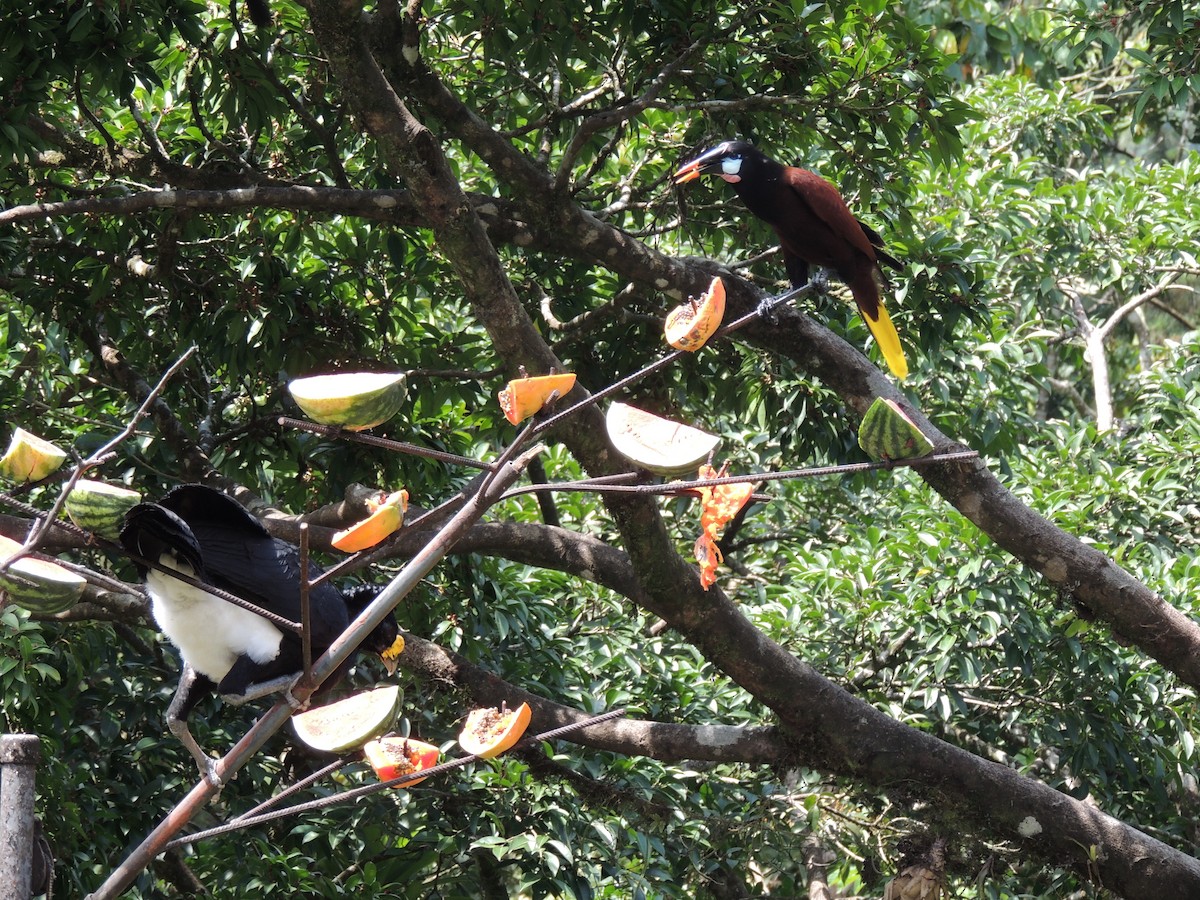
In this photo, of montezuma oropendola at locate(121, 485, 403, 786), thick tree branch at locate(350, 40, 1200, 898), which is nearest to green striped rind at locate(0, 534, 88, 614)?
montezuma oropendola at locate(121, 485, 403, 786)

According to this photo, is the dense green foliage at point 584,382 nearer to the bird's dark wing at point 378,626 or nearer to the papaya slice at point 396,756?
the bird's dark wing at point 378,626

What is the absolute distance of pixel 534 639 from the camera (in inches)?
159

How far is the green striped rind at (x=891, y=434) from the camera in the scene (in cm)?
141

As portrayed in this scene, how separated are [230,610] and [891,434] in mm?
1115

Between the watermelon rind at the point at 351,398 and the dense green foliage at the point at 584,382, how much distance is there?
6.09 feet

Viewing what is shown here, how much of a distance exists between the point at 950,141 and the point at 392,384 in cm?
252

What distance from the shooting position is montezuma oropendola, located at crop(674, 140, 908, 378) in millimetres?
3533

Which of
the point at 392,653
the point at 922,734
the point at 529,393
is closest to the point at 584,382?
the point at 922,734

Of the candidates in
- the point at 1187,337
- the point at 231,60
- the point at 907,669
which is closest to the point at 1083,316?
the point at 1187,337

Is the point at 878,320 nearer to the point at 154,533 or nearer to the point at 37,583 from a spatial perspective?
the point at 154,533

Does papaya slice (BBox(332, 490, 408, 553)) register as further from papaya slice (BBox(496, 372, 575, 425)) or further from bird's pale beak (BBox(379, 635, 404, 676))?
bird's pale beak (BBox(379, 635, 404, 676))

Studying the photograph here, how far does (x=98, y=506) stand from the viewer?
1523mm

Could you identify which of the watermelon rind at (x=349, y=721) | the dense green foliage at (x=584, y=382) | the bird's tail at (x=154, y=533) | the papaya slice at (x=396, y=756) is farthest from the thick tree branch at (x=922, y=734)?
the bird's tail at (x=154, y=533)

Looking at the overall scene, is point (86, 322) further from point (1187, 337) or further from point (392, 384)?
point (1187, 337)
